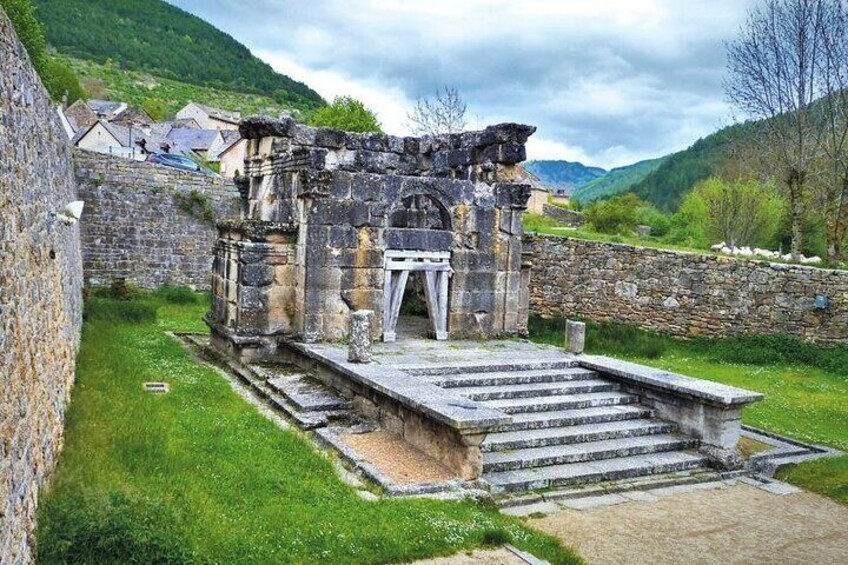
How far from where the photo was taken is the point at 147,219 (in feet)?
79.0

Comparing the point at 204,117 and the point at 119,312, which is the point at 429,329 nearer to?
the point at 119,312

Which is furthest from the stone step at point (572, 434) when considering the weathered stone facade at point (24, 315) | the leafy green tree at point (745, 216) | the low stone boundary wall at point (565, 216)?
the low stone boundary wall at point (565, 216)

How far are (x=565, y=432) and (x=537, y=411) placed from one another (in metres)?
0.63

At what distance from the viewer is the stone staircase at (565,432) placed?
9.45 meters

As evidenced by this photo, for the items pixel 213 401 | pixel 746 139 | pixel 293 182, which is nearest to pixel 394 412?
pixel 213 401

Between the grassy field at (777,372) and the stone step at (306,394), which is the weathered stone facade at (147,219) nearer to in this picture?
the grassy field at (777,372)

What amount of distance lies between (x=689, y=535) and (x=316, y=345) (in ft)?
23.2

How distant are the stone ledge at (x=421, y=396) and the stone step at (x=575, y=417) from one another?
1.03 m

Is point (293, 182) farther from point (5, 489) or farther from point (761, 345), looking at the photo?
point (761, 345)

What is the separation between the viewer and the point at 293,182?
545 inches

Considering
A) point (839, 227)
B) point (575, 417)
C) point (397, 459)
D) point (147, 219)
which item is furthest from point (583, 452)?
point (147, 219)

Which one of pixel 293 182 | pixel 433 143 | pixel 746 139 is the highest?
pixel 746 139

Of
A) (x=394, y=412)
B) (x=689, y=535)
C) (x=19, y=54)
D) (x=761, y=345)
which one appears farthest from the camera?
(x=761, y=345)

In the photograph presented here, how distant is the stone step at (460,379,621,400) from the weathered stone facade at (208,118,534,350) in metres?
3.17
